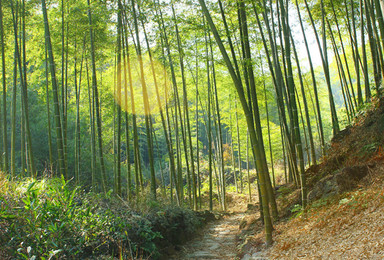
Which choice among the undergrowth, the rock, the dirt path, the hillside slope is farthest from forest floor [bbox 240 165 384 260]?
the undergrowth

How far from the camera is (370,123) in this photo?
555 centimetres

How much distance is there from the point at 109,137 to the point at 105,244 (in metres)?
10.3

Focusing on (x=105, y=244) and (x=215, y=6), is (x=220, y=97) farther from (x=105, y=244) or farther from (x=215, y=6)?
(x=105, y=244)

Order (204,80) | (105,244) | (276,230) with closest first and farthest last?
(105,244)
(276,230)
(204,80)

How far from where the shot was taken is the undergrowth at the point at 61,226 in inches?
105

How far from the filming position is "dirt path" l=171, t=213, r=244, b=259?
4.78m

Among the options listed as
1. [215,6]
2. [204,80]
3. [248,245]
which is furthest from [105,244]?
[204,80]

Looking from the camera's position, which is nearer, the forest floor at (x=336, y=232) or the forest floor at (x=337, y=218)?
the forest floor at (x=336, y=232)

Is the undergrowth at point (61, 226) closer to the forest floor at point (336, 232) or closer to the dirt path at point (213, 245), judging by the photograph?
the dirt path at point (213, 245)

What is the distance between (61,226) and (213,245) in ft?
11.7

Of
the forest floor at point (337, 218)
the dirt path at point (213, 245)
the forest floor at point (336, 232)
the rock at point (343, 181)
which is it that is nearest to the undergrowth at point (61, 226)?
the dirt path at point (213, 245)

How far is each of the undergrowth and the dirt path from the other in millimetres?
694

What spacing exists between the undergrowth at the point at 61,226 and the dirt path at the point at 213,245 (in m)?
0.69

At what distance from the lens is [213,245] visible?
5578 millimetres
